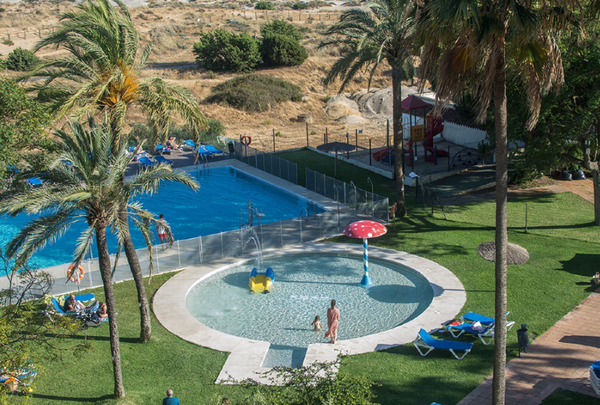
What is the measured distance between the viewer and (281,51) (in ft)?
237

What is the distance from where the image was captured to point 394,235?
25.5 metres

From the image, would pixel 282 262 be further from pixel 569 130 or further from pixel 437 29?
pixel 437 29

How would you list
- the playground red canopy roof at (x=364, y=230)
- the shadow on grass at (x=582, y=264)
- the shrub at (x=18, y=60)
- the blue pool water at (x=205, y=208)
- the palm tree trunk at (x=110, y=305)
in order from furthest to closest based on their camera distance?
the shrub at (x=18, y=60) → the blue pool water at (x=205, y=208) → the playground red canopy roof at (x=364, y=230) → the shadow on grass at (x=582, y=264) → the palm tree trunk at (x=110, y=305)

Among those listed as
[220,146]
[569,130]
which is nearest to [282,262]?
[569,130]

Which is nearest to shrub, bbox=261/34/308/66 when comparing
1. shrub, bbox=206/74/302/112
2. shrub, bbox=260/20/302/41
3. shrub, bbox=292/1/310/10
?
shrub, bbox=260/20/302/41

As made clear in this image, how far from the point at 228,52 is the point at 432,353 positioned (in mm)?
59677

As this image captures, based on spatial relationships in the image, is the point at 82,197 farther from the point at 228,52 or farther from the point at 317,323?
the point at 228,52

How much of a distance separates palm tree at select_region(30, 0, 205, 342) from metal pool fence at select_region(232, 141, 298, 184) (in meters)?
17.7

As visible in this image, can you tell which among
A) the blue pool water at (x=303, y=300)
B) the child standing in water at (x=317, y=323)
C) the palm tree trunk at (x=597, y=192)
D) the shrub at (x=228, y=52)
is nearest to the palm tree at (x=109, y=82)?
the blue pool water at (x=303, y=300)

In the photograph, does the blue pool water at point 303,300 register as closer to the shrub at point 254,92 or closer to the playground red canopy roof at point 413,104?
the playground red canopy roof at point 413,104

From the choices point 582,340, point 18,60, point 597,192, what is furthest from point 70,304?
point 18,60

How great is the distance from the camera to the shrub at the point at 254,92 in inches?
2359

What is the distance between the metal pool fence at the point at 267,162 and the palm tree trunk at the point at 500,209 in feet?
76.6

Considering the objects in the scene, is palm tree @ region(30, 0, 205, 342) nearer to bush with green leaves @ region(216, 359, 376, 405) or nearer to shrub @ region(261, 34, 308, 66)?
bush with green leaves @ region(216, 359, 376, 405)
